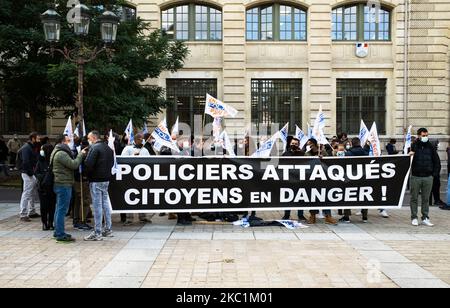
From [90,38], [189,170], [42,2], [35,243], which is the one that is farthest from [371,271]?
[42,2]

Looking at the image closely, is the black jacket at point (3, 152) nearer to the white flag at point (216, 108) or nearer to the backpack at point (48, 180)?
the backpack at point (48, 180)

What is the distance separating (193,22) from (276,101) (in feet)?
19.9

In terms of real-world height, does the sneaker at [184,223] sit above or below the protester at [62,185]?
below

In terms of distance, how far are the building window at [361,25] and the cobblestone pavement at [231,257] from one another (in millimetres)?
17090

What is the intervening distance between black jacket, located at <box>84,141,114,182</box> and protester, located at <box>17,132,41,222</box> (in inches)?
116

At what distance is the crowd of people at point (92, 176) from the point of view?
9133 mm

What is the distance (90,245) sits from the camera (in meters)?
8.81

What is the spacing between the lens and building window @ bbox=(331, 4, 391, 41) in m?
26.1

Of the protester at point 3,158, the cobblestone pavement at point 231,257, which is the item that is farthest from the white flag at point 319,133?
the protester at point 3,158

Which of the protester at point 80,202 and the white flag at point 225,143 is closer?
the protester at point 80,202

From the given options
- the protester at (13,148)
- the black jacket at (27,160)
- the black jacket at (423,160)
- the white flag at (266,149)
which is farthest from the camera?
the protester at (13,148)

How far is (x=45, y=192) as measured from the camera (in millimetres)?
9922

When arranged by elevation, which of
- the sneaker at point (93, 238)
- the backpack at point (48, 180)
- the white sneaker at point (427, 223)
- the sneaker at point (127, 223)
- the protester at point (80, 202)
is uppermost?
the backpack at point (48, 180)

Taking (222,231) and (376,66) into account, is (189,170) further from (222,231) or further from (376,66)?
(376,66)
